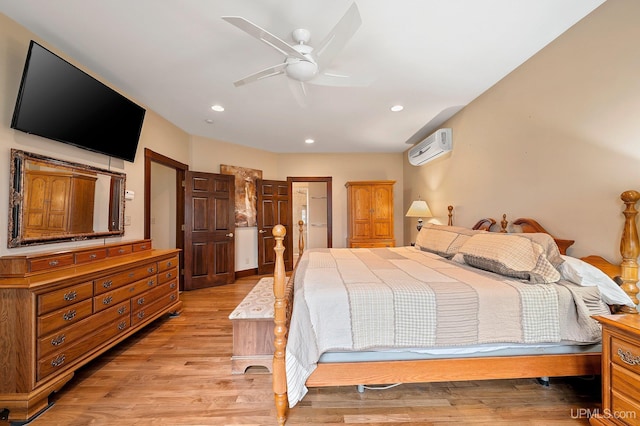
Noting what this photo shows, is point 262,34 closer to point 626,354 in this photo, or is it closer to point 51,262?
point 51,262

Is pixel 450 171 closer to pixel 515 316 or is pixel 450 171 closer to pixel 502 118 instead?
pixel 502 118

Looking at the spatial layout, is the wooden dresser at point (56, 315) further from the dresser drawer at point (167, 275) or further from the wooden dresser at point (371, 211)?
the wooden dresser at point (371, 211)

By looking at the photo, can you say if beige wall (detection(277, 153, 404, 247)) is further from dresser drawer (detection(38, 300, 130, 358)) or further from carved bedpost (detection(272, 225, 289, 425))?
carved bedpost (detection(272, 225, 289, 425))

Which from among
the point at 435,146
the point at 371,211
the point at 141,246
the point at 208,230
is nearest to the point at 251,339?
the point at 141,246

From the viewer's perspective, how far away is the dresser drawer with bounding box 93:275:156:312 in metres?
1.94

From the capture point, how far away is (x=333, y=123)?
371 cm

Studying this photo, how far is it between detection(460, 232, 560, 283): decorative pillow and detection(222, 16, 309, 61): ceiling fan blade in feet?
→ 6.50

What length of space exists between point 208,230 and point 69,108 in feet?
8.09

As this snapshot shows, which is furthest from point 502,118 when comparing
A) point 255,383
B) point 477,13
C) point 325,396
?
point 255,383

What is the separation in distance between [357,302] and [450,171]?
2892 millimetres

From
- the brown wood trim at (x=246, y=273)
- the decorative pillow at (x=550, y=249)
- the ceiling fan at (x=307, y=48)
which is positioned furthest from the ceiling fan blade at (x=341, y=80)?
the brown wood trim at (x=246, y=273)

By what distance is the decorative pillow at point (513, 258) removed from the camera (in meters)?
1.59

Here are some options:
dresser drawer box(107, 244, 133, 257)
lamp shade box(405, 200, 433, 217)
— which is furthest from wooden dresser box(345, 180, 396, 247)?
dresser drawer box(107, 244, 133, 257)

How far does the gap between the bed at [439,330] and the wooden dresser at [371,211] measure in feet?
10.7
